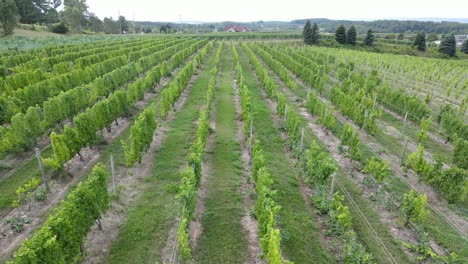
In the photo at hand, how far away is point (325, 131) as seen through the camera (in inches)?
644

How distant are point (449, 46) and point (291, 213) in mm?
62285

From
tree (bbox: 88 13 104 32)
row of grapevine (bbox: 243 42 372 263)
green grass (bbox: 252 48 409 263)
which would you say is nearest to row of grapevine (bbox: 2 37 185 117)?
row of grapevine (bbox: 243 42 372 263)

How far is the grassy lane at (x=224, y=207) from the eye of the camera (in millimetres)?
8141

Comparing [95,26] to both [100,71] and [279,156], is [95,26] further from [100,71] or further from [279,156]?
[279,156]

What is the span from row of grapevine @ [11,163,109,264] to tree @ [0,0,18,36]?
5563cm

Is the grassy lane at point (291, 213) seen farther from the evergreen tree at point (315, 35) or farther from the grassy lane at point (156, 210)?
the evergreen tree at point (315, 35)

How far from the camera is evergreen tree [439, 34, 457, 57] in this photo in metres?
56.1

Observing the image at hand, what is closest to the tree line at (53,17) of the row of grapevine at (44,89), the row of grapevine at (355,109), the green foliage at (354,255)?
the row of grapevine at (44,89)

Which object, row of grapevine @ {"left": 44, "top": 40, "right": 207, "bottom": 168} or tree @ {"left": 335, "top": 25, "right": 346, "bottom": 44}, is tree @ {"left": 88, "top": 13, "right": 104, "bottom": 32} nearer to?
tree @ {"left": 335, "top": 25, "right": 346, "bottom": 44}

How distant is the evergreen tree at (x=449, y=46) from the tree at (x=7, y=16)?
73.2m

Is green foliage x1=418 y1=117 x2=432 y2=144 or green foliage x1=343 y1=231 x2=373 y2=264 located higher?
green foliage x1=418 y1=117 x2=432 y2=144

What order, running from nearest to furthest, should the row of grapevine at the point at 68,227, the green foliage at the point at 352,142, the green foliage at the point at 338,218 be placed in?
1. the row of grapevine at the point at 68,227
2. the green foliage at the point at 338,218
3. the green foliage at the point at 352,142

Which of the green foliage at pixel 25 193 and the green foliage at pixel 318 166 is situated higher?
the green foliage at pixel 318 166

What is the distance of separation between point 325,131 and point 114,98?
34.4 ft
